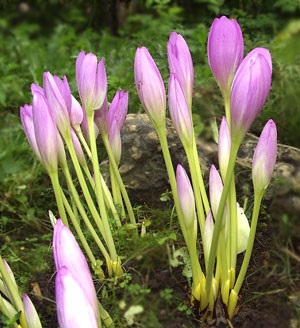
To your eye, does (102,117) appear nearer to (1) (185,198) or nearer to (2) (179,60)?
(2) (179,60)

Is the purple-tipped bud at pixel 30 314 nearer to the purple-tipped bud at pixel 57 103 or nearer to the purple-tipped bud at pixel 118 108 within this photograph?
the purple-tipped bud at pixel 57 103

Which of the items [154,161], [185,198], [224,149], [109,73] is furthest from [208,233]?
[109,73]

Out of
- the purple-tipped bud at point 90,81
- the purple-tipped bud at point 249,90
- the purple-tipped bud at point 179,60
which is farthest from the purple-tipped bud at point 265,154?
the purple-tipped bud at point 90,81

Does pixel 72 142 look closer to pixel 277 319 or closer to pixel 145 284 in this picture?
pixel 145 284

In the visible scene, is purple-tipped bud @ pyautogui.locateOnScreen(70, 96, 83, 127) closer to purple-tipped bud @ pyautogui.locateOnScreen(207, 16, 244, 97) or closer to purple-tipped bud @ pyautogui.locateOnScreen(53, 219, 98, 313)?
purple-tipped bud @ pyautogui.locateOnScreen(207, 16, 244, 97)

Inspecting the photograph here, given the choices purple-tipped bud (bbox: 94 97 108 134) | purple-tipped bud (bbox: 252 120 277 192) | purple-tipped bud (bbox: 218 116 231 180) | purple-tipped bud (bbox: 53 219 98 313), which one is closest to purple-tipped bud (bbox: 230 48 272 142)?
purple-tipped bud (bbox: 252 120 277 192)

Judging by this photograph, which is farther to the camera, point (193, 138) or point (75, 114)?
point (75, 114)

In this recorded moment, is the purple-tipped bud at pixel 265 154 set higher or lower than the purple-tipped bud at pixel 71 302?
higher
